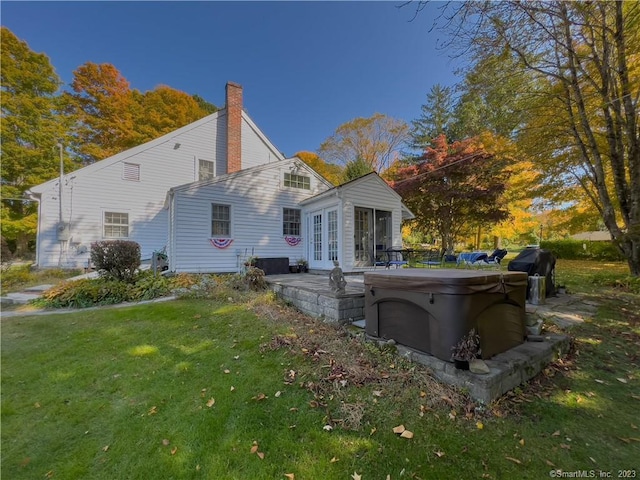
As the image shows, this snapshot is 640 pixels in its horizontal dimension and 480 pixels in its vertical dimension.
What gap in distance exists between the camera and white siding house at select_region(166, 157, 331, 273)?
28.3 feet

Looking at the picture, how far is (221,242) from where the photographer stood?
9227 mm

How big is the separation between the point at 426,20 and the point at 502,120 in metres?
5.08

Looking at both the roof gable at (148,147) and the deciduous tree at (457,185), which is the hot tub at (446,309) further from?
the roof gable at (148,147)

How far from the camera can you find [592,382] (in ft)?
9.55

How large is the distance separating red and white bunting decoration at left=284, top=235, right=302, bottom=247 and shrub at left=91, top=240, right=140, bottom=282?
4978 millimetres

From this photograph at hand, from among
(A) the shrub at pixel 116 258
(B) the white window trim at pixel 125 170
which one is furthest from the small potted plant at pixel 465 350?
Result: (B) the white window trim at pixel 125 170

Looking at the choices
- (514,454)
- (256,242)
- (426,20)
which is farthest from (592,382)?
(256,242)

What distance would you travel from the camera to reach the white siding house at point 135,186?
35.6ft

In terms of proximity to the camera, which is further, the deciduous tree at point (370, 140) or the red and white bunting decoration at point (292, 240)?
the deciduous tree at point (370, 140)

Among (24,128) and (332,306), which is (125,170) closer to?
(24,128)

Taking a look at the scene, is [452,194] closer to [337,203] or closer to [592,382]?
[337,203]

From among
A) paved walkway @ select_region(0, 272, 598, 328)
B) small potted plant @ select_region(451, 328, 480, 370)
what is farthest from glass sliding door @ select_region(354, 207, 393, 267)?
small potted plant @ select_region(451, 328, 480, 370)

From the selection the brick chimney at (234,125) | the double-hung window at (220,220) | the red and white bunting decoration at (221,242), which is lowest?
the red and white bunting decoration at (221,242)

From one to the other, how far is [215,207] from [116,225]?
5885 millimetres
